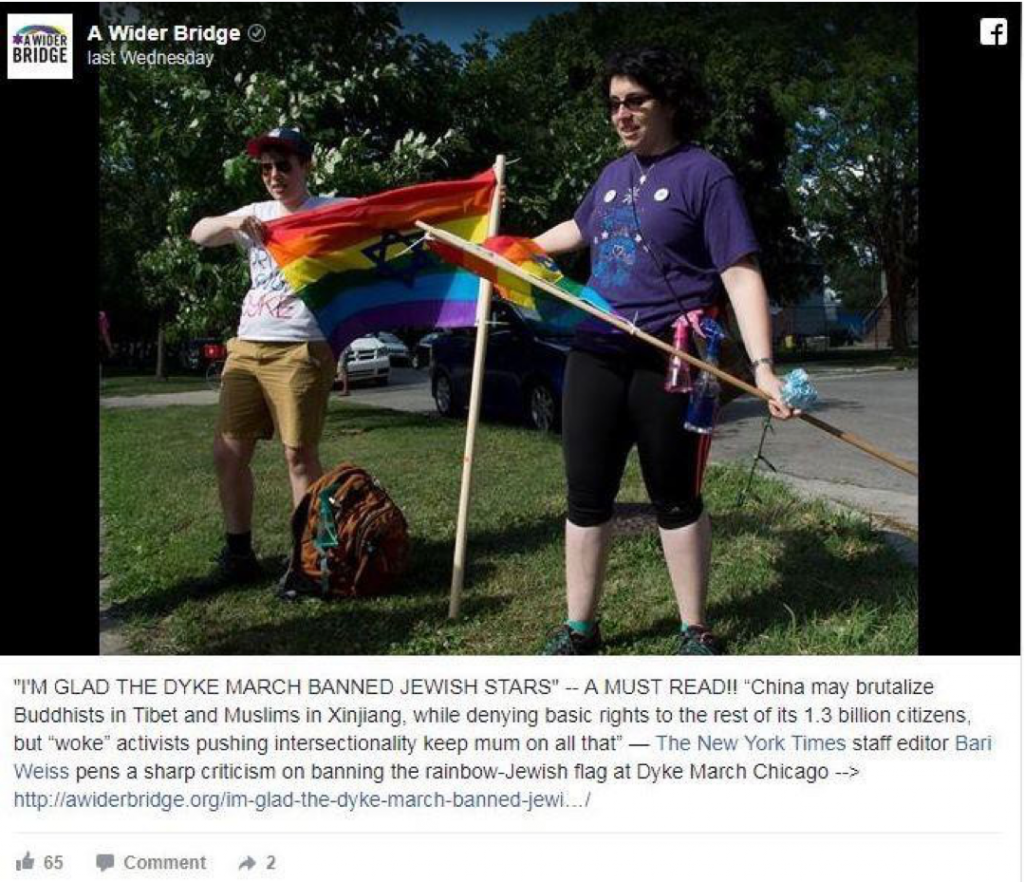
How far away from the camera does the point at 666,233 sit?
223cm

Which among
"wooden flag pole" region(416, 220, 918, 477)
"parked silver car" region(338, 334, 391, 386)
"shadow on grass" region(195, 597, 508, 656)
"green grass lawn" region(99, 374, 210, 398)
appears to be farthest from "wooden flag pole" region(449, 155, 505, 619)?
"parked silver car" region(338, 334, 391, 386)

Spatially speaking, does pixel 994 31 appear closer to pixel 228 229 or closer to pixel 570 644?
pixel 570 644

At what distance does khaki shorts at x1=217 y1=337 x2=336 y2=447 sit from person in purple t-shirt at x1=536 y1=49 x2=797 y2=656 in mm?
1048

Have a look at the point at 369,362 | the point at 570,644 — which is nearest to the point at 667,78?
the point at 570,644

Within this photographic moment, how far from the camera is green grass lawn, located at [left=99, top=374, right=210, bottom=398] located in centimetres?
1339

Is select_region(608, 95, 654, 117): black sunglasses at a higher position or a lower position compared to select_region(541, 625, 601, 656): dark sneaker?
higher

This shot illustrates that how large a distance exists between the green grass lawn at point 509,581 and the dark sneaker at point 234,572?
0.09 m

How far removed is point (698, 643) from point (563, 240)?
1.17 meters

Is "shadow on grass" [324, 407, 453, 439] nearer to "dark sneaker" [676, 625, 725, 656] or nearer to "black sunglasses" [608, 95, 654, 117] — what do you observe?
"dark sneaker" [676, 625, 725, 656]

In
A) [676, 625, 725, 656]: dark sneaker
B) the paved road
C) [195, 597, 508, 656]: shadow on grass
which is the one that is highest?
the paved road
